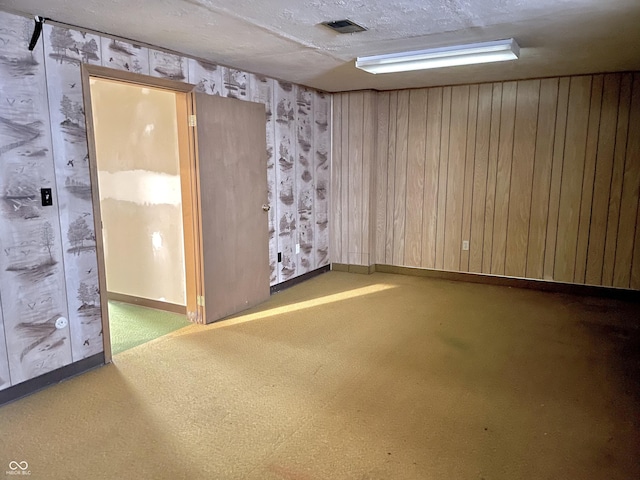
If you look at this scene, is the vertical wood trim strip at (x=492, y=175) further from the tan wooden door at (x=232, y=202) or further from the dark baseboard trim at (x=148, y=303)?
the dark baseboard trim at (x=148, y=303)

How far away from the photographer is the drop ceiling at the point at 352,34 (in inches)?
95.7

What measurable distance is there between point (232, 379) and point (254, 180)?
78.3 inches

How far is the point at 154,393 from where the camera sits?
275 cm

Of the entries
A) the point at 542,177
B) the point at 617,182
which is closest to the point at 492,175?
the point at 542,177

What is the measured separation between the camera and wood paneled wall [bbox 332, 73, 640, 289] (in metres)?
4.45

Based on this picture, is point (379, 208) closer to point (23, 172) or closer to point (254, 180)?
point (254, 180)

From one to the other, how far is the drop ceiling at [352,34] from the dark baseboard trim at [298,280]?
7.22 feet

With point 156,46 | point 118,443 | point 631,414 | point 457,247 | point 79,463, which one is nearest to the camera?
point 79,463

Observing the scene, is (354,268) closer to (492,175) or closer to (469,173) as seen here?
(469,173)

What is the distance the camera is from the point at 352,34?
9.78 ft

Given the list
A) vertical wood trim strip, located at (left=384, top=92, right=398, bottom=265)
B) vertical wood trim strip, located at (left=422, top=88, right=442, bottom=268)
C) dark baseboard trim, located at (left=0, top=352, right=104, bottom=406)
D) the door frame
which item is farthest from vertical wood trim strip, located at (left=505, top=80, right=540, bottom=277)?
dark baseboard trim, located at (left=0, top=352, right=104, bottom=406)

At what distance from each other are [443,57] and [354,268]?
289cm

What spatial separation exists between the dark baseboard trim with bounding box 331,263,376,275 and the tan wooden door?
148 cm

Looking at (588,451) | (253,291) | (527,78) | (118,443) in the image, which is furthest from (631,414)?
(527,78)
